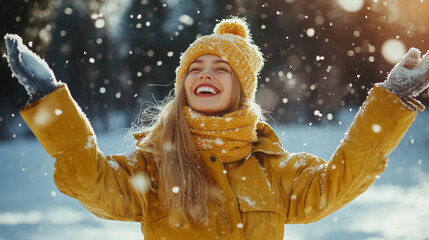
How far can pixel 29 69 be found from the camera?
1646 millimetres

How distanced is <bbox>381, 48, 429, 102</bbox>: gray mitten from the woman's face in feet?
2.71

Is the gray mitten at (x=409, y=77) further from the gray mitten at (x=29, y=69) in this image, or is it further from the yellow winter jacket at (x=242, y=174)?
the gray mitten at (x=29, y=69)

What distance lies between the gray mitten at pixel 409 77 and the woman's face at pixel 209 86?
0.83 metres

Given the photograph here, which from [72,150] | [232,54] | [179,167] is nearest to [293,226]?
[232,54]

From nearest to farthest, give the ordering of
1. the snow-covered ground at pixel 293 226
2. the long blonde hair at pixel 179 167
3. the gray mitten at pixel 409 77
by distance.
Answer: the gray mitten at pixel 409 77, the long blonde hair at pixel 179 167, the snow-covered ground at pixel 293 226

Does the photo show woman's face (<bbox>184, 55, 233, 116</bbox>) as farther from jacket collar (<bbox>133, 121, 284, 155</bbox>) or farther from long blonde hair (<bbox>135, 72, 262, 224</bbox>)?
jacket collar (<bbox>133, 121, 284, 155</bbox>)

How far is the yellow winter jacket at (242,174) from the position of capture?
169cm

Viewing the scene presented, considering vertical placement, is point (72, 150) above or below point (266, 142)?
below

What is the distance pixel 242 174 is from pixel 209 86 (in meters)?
0.49

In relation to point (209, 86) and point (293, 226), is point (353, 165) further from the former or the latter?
point (293, 226)

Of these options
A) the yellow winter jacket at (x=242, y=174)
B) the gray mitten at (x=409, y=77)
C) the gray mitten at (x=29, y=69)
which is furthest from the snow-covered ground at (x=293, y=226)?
the gray mitten at (x=409, y=77)

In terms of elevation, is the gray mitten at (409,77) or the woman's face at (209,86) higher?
the woman's face at (209,86)

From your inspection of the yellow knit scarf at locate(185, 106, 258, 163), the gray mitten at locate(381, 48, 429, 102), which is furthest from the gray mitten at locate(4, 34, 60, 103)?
the gray mitten at locate(381, 48, 429, 102)

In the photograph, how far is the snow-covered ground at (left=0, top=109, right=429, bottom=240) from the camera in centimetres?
494
